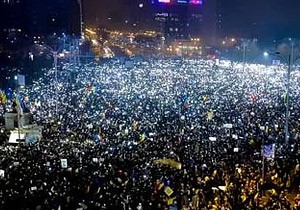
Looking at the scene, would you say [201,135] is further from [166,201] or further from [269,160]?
[166,201]

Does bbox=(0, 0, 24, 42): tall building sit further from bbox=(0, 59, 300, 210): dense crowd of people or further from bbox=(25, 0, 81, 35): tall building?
bbox=(0, 59, 300, 210): dense crowd of people

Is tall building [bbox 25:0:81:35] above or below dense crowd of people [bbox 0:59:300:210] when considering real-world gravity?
above


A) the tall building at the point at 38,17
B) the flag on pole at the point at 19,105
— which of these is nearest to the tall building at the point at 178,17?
the tall building at the point at 38,17

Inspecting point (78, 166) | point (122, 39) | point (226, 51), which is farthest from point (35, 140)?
point (122, 39)

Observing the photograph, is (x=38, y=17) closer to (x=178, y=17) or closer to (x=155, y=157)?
(x=178, y=17)

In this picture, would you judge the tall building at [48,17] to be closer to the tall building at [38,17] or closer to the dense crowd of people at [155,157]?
the tall building at [38,17]

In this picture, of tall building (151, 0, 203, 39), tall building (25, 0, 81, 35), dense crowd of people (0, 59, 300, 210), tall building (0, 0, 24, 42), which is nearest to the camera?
dense crowd of people (0, 59, 300, 210)

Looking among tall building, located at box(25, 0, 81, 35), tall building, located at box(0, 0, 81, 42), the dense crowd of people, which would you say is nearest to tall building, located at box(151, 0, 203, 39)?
tall building, located at box(0, 0, 81, 42)
